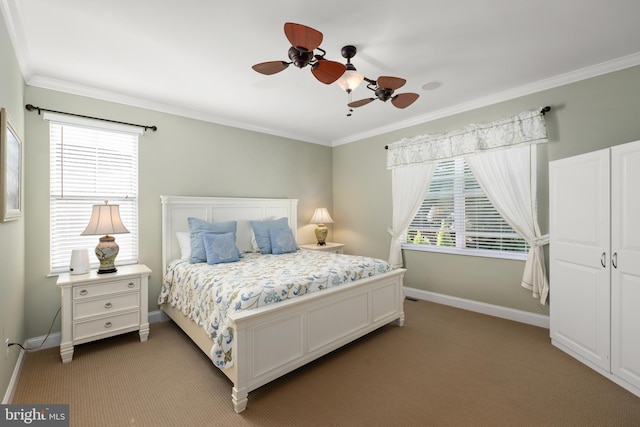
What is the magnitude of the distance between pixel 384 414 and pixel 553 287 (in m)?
2.08

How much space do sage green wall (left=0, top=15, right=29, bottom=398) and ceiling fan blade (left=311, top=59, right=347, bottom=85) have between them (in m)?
1.97

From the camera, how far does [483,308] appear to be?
3.57 m

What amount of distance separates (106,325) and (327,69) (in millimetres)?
2958

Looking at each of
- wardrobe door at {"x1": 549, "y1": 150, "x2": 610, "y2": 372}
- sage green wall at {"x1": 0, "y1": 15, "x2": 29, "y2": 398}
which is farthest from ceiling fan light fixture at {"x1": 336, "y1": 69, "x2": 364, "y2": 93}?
sage green wall at {"x1": 0, "y1": 15, "x2": 29, "y2": 398}

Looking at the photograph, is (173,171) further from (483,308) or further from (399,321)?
(483,308)

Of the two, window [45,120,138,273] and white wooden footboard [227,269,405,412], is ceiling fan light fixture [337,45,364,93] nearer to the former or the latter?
white wooden footboard [227,269,405,412]

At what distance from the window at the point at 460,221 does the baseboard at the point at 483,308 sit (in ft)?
2.06

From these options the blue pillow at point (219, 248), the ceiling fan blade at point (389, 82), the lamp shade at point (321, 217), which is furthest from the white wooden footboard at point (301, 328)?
the lamp shade at point (321, 217)

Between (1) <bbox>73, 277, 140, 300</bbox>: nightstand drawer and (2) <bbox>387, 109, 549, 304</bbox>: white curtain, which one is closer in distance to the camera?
(1) <bbox>73, 277, 140, 300</bbox>: nightstand drawer

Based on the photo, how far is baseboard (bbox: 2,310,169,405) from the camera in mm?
1979

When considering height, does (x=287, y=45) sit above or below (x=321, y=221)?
above

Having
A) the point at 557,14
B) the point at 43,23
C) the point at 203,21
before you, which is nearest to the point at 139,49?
the point at 43,23

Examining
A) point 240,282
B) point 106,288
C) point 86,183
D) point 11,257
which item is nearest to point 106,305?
point 106,288

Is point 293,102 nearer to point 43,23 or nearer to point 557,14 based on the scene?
point 43,23
